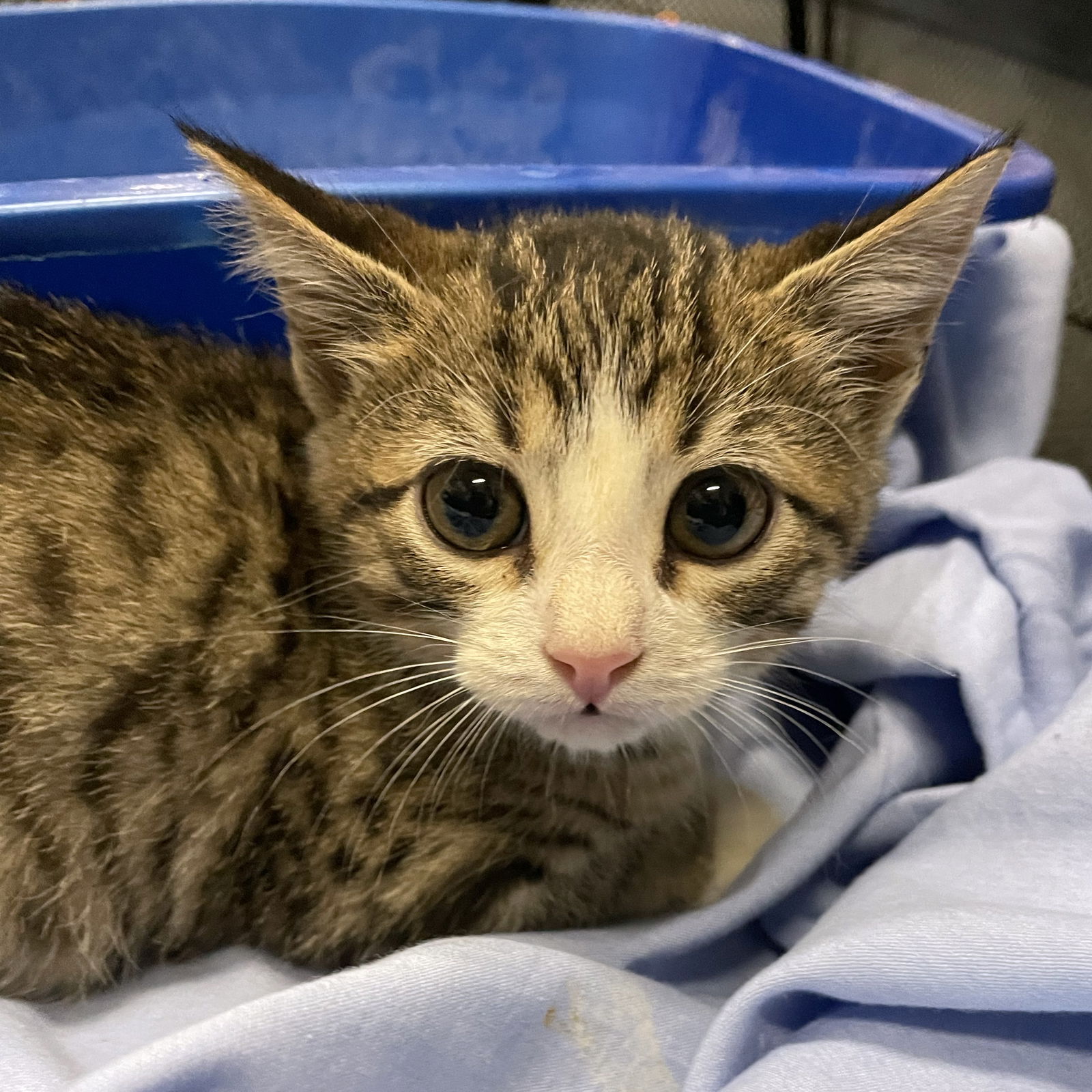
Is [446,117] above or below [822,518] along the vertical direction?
above

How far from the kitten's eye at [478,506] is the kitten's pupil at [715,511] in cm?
15

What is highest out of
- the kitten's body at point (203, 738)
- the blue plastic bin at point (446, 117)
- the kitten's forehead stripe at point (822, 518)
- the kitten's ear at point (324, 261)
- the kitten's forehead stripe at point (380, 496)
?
the blue plastic bin at point (446, 117)

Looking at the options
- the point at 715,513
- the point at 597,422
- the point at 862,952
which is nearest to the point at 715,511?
the point at 715,513

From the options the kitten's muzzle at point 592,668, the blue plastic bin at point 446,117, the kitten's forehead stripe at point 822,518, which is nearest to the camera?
the kitten's muzzle at point 592,668

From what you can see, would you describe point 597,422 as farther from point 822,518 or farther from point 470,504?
point 822,518

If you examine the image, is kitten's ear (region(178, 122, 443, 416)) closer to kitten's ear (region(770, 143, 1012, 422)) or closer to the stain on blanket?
kitten's ear (region(770, 143, 1012, 422))

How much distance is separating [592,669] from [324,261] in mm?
438

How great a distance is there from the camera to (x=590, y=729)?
82 cm

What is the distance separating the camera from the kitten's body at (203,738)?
89 cm

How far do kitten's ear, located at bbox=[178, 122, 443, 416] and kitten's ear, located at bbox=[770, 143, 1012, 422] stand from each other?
362 millimetres

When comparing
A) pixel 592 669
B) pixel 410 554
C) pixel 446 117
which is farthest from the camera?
pixel 446 117

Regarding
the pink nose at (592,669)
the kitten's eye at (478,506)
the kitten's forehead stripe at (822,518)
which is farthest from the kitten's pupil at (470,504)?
the kitten's forehead stripe at (822,518)

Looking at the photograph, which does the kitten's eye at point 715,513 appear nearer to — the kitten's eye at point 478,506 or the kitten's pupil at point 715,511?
the kitten's pupil at point 715,511

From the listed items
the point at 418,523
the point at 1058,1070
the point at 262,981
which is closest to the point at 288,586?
the point at 418,523
